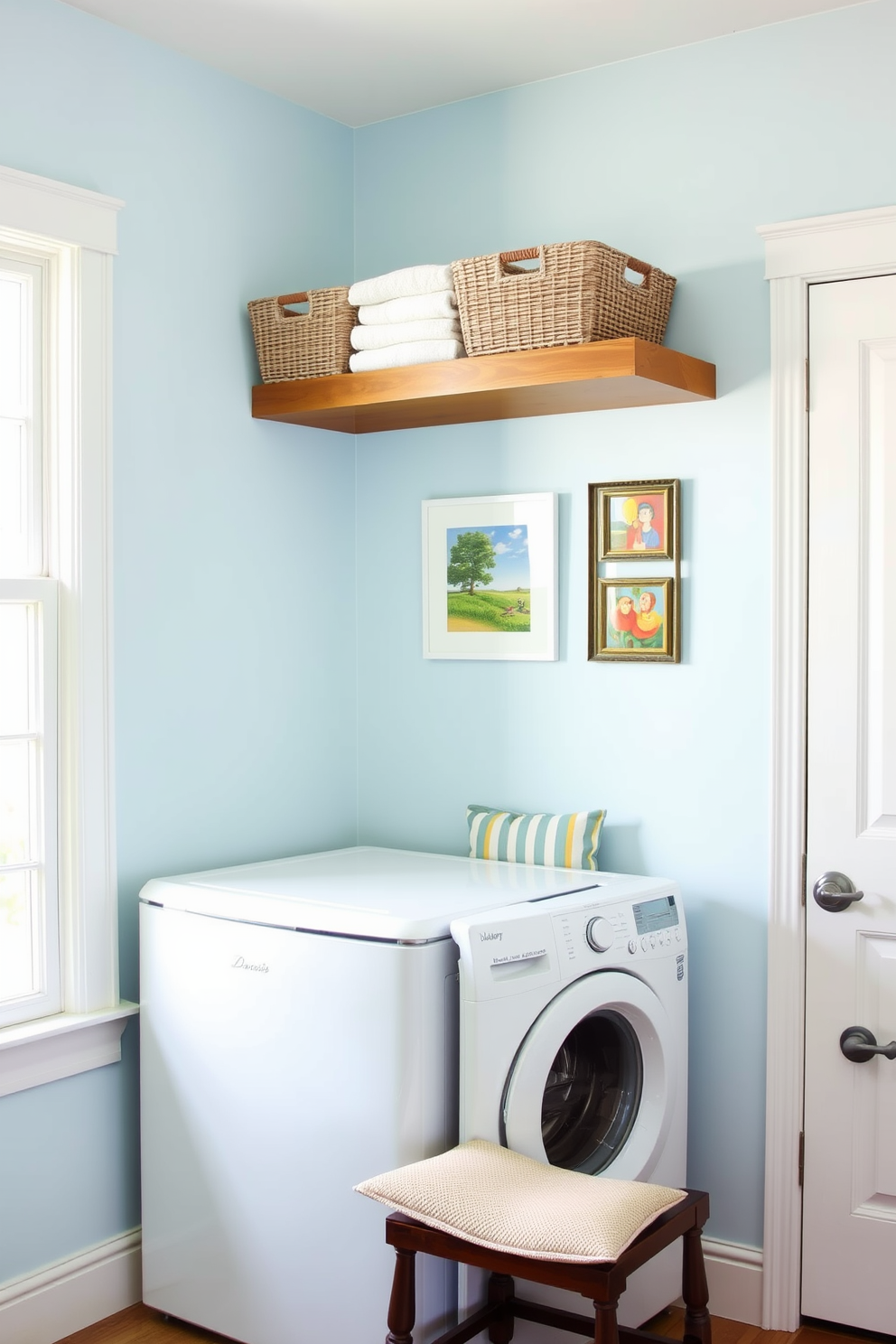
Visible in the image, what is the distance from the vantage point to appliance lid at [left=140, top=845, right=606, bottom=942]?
2.15 m

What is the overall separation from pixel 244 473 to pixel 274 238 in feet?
1.81

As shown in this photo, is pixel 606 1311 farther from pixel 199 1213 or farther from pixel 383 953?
pixel 199 1213

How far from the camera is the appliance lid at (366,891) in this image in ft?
7.06

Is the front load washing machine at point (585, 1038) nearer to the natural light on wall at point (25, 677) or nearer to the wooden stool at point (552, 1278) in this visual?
the wooden stool at point (552, 1278)

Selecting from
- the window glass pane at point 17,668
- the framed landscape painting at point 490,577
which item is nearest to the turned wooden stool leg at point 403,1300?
the window glass pane at point 17,668

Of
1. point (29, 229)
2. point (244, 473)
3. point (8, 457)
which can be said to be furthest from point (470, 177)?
point (8, 457)

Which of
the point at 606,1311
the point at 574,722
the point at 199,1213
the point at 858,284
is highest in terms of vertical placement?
the point at 858,284

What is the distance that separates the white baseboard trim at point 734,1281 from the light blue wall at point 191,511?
119 centimetres

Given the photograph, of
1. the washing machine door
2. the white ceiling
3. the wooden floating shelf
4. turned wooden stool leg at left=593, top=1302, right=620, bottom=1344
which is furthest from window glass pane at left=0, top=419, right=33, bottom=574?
turned wooden stool leg at left=593, top=1302, right=620, bottom=1344

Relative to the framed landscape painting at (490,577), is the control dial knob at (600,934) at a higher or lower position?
lower

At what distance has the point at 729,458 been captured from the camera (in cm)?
257

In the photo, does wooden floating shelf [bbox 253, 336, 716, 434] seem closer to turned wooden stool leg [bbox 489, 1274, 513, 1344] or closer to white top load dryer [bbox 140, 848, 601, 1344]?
white top load dryer [bbox 140, 848, 601, 1344]

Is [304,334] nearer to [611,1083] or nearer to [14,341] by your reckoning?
[14,341]

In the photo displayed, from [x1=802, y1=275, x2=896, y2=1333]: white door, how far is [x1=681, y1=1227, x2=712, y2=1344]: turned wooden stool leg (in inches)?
21.9
